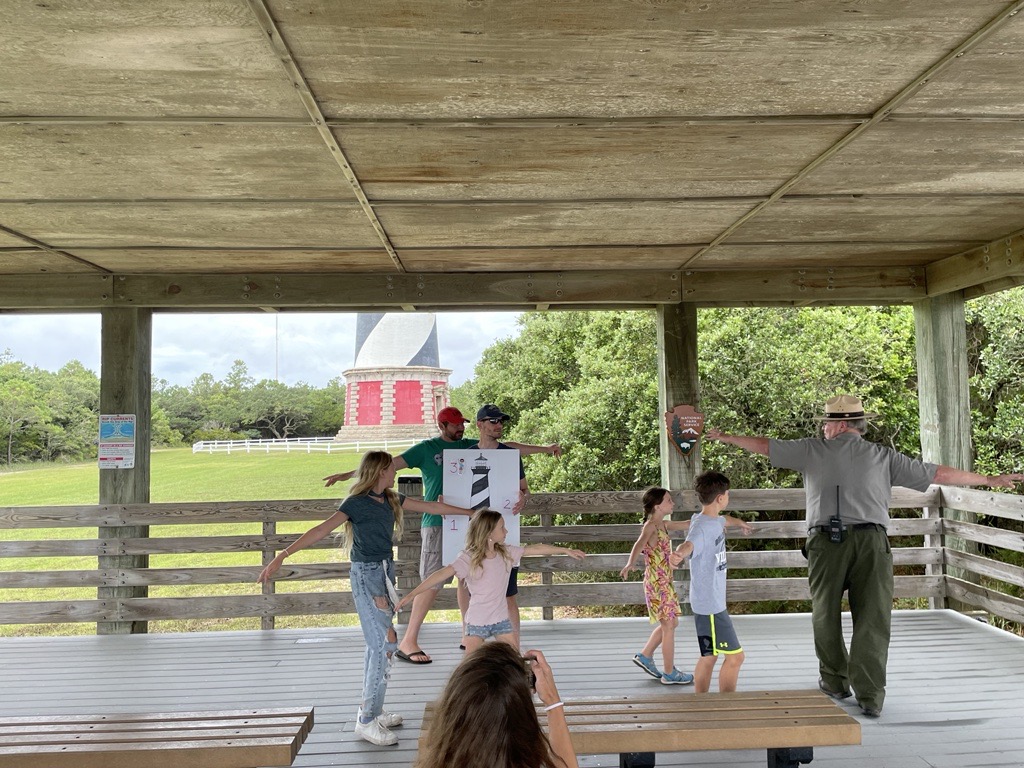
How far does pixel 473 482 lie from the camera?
5.76m

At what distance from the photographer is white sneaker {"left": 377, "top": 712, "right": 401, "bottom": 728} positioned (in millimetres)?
4352

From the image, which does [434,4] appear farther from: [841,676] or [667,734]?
[841,676]

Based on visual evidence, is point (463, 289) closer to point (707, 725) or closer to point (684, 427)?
point (684, 427)

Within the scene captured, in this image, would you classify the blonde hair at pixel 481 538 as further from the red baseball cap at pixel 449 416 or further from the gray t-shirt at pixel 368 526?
the red baseball cap at pixel 449 416

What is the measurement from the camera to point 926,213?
5.25 m

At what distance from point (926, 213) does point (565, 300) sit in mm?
2693

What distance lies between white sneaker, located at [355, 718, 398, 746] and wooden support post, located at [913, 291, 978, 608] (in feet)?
16.4

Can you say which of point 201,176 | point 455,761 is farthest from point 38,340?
point 455,761

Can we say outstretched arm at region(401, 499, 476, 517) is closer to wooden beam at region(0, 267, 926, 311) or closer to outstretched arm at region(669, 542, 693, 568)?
outstretched arm at region(669, 542, 693, 568)

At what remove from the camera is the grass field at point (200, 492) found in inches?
828

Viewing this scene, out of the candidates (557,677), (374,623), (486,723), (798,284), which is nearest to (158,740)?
(374,623)

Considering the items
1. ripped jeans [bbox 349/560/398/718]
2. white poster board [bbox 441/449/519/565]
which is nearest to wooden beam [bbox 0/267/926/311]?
white poster board [bbox 441/449/519/565]

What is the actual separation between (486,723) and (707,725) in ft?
5.31

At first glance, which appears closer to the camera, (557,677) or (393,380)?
(557,677)
